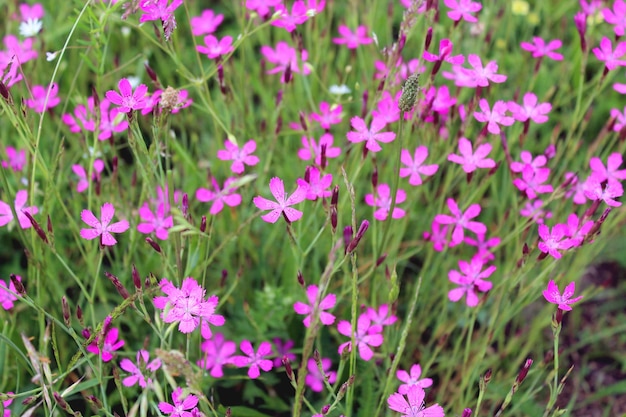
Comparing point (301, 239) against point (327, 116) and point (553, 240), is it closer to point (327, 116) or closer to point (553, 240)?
point (327, 116)

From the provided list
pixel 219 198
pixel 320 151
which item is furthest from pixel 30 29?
pixel 320 151

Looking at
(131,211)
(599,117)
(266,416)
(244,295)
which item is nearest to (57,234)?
(131,211)

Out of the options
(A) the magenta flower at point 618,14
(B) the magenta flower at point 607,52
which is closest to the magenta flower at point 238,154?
(B) the magenta flower at point 607,52

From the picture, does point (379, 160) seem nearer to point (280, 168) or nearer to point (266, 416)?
point (280, 168)

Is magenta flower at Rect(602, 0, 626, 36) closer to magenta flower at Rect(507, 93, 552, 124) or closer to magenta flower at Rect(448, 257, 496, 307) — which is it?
magenta flower at Rect(507, 93, 552, 124)

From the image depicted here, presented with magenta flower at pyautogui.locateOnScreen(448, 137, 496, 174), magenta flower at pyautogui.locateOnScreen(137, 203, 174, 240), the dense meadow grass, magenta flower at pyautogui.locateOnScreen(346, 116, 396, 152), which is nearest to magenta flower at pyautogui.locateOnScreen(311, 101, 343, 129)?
the dense meadow grass

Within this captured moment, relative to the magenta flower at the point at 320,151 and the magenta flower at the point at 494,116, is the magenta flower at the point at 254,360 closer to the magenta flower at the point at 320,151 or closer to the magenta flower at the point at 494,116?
the magenta flower at the point at 320,151
